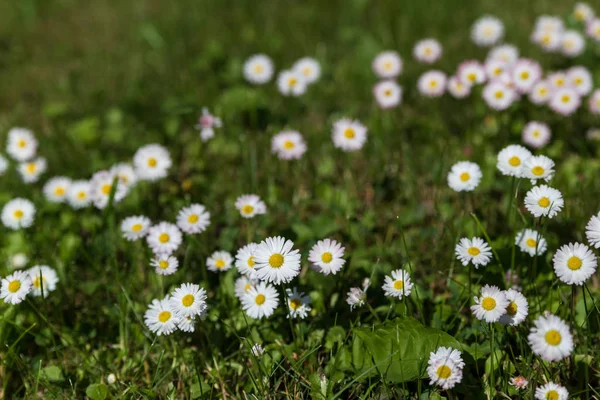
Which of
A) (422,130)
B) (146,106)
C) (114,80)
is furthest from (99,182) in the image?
(422,130)

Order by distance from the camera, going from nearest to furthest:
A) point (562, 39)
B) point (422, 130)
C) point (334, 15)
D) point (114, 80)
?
point (422, 130), point (562, 39), point (114, 80), point (334, 15)

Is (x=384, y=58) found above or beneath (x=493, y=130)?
above

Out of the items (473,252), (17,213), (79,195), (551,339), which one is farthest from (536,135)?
(17,213)

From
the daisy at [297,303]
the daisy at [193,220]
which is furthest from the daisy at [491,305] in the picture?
the daisy at [193,220]

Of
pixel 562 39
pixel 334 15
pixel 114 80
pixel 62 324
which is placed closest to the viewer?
pixel 62 324

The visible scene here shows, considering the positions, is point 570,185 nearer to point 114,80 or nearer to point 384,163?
point 384,163

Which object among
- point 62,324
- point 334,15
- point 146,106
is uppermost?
point 334,15

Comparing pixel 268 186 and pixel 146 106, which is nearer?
pixel 268 186
